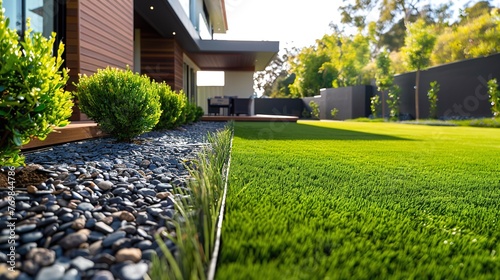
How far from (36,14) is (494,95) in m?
13.9

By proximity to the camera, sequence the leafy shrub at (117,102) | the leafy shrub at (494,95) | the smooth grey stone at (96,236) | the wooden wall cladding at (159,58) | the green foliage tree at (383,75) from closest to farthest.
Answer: the smooth grey stone at (96,236) → the leafy shrub at (117,102) → the wooden wall cladding at (159,58) → the leafy shrub at (494,95) → the green foliage tree at (383,75)

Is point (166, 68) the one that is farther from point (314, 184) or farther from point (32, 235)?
point (32, 235)

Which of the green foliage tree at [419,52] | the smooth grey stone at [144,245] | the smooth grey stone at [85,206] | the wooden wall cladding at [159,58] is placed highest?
the green foliage tree at [419,52]

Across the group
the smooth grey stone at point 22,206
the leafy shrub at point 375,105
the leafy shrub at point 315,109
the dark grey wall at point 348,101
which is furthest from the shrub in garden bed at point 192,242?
the leafy shrub at point 315,109

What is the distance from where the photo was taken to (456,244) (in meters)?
1.59

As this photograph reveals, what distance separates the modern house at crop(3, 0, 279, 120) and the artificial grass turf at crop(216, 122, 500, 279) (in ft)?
11.2

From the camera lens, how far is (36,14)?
4.63 m

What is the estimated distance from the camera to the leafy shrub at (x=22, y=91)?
1916 millimetres

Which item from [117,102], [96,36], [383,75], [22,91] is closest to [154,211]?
[22,91]

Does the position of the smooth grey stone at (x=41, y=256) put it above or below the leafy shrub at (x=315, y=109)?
below

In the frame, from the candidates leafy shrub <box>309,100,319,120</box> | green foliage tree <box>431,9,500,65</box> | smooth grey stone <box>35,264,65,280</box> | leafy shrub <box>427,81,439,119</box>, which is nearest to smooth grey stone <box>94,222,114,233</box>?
smooth grey stone <box>35,264,65,280</box>

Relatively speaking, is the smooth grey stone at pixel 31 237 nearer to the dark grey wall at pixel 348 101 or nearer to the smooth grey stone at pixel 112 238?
the smooth grey stone at pixel 112 238

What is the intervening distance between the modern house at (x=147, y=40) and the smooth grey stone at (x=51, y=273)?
380 cm

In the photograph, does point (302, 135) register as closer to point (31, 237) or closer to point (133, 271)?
point (31, 237)
